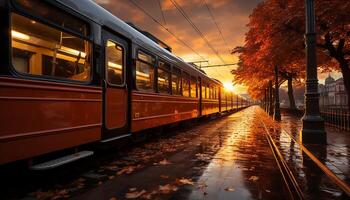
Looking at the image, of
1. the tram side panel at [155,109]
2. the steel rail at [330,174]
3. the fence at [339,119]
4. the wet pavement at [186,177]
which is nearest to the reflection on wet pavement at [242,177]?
the wet pavement at [186,177]

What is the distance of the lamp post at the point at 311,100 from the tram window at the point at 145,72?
506cm

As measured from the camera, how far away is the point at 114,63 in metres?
7.71

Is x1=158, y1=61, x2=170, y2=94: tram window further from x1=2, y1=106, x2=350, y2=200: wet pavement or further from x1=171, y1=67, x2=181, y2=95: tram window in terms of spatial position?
x1=2, y1=106, x2=350, y2=200: wet pavement

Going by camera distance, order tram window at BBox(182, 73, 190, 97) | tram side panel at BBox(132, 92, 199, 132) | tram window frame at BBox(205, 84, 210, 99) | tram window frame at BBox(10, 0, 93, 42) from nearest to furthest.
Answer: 1. tram window frame at BBox(10, 0, 93, 42)
2. tram side panel at BBox(132, 92, 199, 132)
3. tram window at BBox(182, 73, 190, 97)
4. tram window frame at BBox(205, 84, 210, 99)

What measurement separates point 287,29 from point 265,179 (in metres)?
14.3

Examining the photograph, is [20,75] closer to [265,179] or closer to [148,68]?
[265,179]

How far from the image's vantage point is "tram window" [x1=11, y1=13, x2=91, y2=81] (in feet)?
15.6

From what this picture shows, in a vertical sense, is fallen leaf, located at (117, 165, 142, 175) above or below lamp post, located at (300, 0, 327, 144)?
below

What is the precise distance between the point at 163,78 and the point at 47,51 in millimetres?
6293

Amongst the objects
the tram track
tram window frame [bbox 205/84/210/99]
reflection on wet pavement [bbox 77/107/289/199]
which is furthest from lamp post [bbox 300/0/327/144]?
tram window frame [bbox 205/84/210/99]

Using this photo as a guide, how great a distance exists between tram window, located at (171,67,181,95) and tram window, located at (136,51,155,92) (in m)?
2.54

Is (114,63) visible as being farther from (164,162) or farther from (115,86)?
(164,162)

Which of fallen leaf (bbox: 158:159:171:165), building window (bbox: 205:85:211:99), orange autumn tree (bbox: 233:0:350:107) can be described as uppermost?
orange autumn tree (bbox: 233:0:350:107)

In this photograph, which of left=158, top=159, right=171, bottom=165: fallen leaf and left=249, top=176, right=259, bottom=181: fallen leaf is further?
left=158, top=159, right=171, bottom=165: fallen leaf
